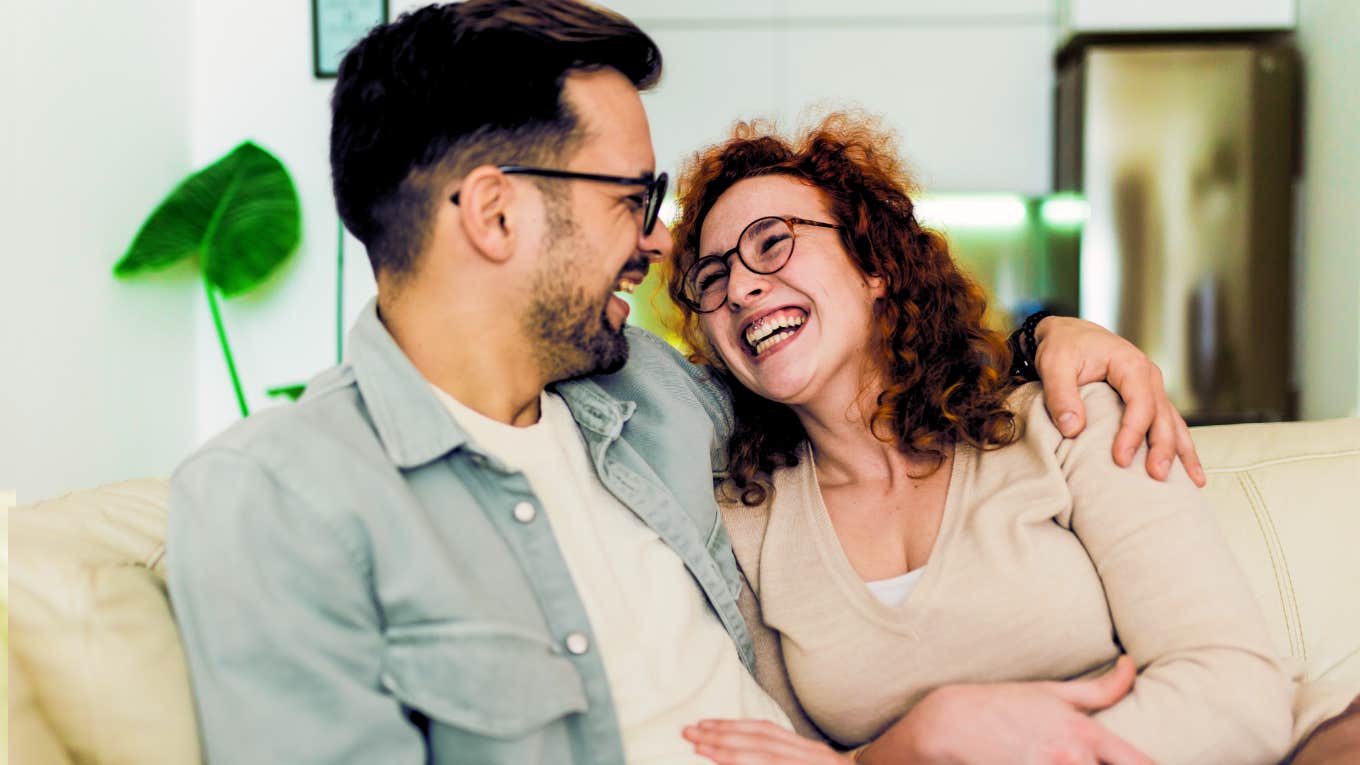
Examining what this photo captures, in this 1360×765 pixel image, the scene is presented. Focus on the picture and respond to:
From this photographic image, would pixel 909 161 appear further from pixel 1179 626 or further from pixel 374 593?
pixel 374 593

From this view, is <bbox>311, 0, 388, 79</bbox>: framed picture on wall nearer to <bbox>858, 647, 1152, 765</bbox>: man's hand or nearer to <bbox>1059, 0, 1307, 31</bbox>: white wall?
<bbox>1059, 0, 1307, 31</bbox>: white wall

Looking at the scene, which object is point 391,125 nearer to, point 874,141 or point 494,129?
point 494,129

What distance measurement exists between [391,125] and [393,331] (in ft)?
0.75

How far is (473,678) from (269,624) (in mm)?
192

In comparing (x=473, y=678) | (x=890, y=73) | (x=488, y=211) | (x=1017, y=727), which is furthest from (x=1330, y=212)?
(x=473, y=678)

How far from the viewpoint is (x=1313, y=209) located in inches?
138

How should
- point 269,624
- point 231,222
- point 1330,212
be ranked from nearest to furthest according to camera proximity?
point 269,624 → point 231,222 → point 1330,212

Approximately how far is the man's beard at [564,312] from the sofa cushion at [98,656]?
1.56ft

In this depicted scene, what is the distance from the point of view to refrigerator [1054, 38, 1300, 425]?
348 centimetres

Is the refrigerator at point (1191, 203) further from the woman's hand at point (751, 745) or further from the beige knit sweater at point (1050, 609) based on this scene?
the woman's hand at point (751, 745)

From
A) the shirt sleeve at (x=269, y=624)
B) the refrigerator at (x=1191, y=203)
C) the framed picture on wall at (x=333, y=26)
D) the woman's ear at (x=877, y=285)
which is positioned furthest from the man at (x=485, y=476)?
the refrigerator at (x=1191, y=203)

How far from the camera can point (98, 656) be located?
869mm

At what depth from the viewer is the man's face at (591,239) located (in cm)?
116

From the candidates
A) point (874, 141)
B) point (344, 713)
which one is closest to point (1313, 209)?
point (874, 141)
